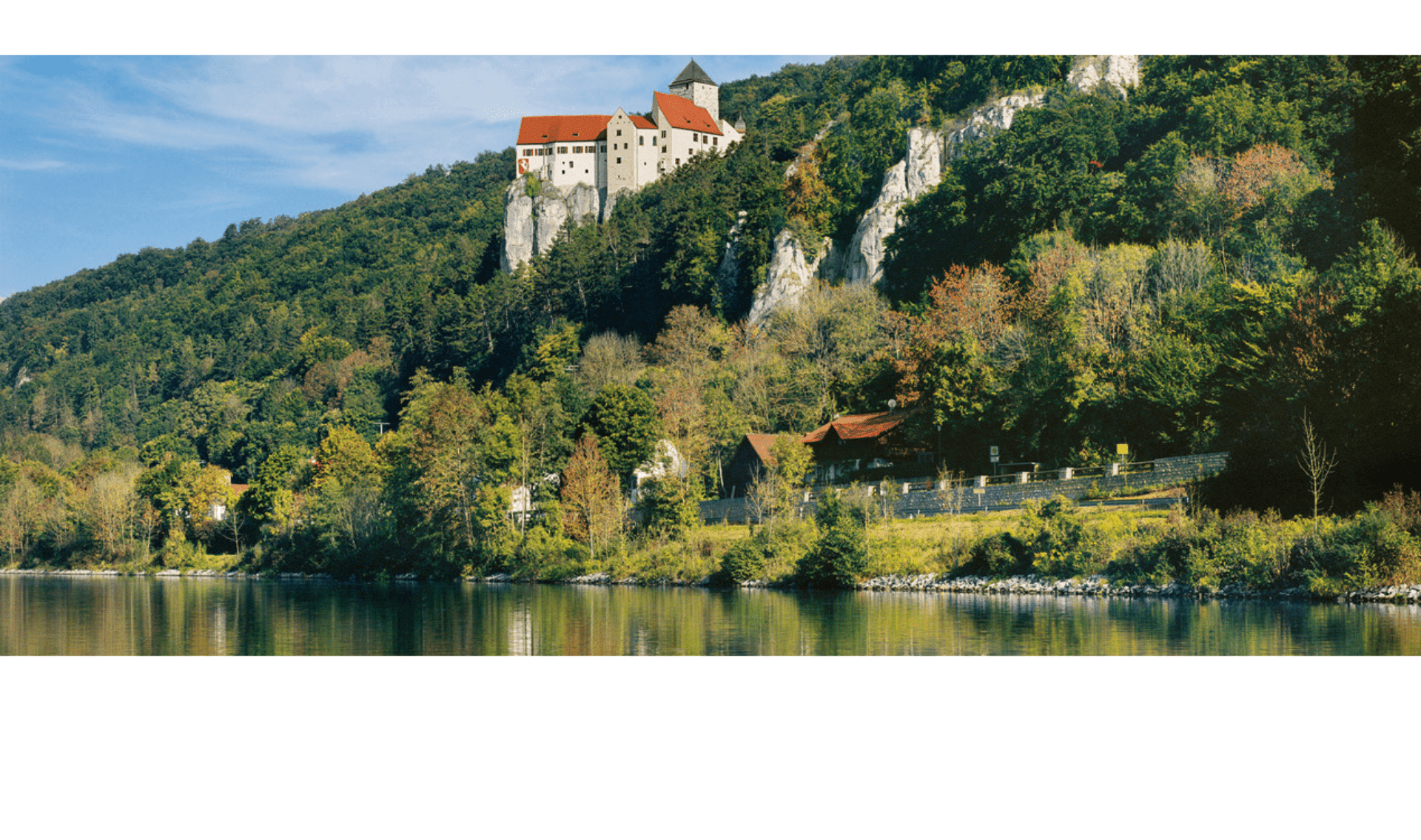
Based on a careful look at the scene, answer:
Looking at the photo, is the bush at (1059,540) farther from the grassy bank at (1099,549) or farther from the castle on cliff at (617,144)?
the castle on cliff at (617,144)

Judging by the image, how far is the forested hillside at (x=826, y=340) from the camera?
31.6 meters

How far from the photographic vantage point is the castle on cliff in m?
102

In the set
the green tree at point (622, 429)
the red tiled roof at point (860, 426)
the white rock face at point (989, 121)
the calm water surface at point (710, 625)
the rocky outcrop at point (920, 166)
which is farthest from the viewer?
the rocky outcrop at point (920, 166)

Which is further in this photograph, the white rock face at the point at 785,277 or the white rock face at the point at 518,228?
the white rock face at the point at 518,228

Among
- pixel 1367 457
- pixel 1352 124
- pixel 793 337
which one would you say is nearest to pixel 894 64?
pixel 793 337

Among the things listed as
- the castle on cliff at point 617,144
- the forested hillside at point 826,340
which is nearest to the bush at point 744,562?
the forested hillside at point 826,340

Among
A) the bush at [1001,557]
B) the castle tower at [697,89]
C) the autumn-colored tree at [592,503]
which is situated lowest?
the bush at [1001,557]

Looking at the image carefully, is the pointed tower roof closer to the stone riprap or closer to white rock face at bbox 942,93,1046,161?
white rock face at bbox 942,93,1046,161

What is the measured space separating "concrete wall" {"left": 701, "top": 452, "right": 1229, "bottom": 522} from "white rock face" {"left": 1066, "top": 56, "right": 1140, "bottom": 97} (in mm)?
30322

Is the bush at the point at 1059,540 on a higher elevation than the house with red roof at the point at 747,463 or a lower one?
lower

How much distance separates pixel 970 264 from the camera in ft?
185

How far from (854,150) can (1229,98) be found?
27.9 metres

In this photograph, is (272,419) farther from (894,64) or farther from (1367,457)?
(1367,457)

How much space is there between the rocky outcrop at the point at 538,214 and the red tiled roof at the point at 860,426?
56.4 metres
